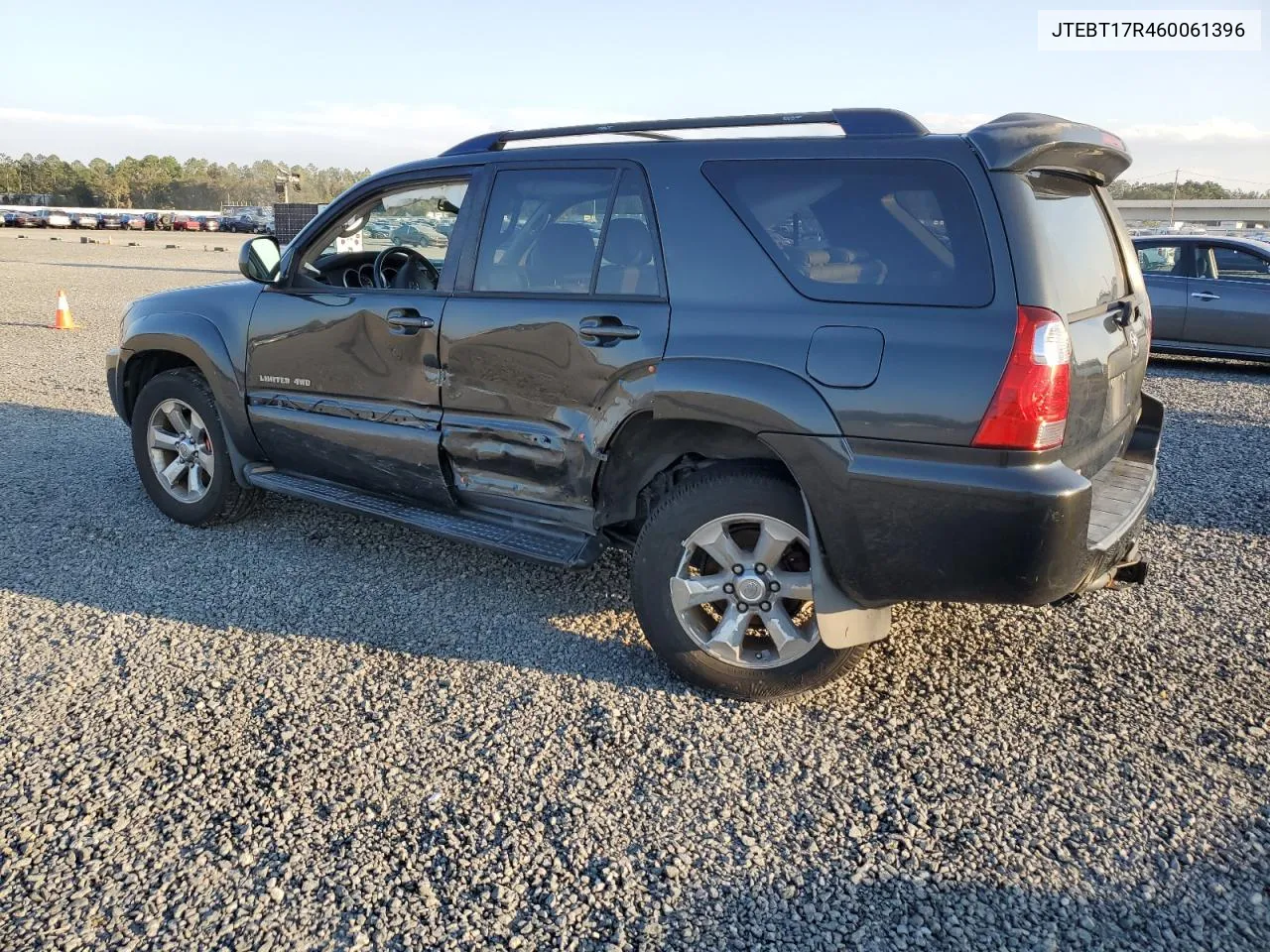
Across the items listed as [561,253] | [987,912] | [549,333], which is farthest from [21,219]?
[987,912]

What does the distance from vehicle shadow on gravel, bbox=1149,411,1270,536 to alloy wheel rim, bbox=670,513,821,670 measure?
3269 mm

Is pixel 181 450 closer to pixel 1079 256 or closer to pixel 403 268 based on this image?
pixel 403 268

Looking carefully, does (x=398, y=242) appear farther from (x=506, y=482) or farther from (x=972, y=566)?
(x=972, y=566)

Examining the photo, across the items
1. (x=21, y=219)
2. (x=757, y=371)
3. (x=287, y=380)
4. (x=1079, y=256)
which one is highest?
(x=21, y=219)

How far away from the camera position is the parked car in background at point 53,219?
55.8m

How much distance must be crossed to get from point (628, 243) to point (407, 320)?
3.67 feet

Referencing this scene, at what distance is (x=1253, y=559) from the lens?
5102 millimetres

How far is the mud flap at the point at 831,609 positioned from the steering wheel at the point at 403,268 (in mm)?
2383

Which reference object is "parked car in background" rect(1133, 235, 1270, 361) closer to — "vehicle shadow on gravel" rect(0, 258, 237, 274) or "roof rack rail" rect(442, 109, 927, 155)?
"roof rack rail" rect(442, 109, 927, 155)

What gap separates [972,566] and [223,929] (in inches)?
91.5

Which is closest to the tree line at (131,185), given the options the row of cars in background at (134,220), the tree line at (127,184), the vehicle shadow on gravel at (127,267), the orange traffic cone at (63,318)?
the tree line at (127,184)

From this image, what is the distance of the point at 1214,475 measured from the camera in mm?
6770

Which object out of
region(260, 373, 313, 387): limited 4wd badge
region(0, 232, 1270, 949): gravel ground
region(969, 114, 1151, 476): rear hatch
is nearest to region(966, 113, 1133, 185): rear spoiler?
region(969, 114, 1151, 476): rear hatch

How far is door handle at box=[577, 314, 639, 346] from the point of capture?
3648 millimetres
